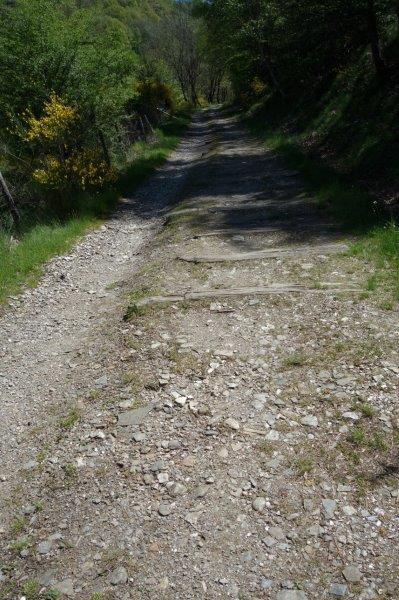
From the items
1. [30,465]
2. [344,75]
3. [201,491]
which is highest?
[344,75]

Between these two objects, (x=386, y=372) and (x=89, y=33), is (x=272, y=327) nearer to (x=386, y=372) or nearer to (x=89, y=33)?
(x=386, y=372)

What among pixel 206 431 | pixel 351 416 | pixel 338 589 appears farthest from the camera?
pixel 206 431

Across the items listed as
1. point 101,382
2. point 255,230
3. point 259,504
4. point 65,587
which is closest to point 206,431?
point 259,504

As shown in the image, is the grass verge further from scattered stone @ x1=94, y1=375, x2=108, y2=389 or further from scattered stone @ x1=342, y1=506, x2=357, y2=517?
scattered stone @ x1=94, y1=375, x2=108, y2=389

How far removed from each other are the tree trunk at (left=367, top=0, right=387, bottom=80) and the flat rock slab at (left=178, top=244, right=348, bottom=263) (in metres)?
11.7

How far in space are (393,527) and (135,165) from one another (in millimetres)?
17908

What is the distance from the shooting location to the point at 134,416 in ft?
15.1

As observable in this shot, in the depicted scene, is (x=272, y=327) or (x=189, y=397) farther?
(x=272, y=327)

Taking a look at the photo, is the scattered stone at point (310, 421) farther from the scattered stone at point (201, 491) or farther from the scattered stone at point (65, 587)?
the scattered stone at point (65, 587)

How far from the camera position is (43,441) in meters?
4.63

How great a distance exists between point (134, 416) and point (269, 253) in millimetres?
4211

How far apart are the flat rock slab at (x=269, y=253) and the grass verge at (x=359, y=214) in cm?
40

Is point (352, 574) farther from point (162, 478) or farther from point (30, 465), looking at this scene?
point (30, 465)

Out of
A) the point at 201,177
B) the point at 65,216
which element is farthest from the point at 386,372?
the point at 201,177
